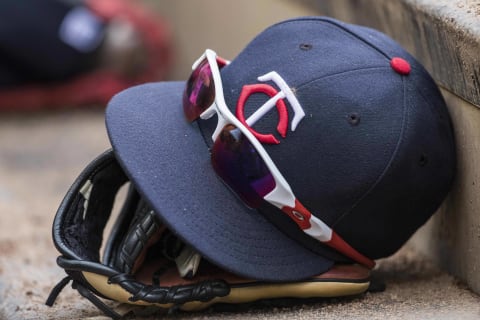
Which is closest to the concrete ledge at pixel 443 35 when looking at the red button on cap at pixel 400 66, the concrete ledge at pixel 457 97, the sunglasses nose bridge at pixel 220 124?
the concrete ledge at pixel 457 97

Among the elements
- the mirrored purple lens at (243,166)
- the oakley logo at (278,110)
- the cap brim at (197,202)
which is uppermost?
the oakley logo at (278,110)

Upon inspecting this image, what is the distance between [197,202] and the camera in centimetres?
132

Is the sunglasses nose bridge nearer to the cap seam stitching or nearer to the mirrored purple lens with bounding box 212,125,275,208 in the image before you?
the mirrored purple lens with bounding box 212,125,275,208

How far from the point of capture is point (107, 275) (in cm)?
131

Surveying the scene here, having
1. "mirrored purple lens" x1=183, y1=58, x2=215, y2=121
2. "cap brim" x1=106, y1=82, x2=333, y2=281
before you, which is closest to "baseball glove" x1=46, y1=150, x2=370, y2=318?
"cap brim" x1=106, y1=82, x2=333, y2=281

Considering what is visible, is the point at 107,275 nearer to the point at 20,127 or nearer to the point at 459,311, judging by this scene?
the point at 459,311

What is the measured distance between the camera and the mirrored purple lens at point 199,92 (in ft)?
4.50

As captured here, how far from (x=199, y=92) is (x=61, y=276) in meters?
0.56

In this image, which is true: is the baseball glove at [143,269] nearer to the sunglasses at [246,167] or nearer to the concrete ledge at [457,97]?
the sunglasses at [246,167]

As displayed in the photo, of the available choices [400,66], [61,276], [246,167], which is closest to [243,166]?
[246,167]

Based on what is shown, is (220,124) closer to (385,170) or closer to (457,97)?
(385,170)

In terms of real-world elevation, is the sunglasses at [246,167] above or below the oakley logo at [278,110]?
below

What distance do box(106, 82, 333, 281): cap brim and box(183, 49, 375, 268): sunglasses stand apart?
0.09 feet

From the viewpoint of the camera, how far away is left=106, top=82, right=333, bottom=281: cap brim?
1.29m
